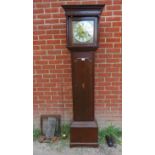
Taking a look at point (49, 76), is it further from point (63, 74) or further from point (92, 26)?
point (92, 26)

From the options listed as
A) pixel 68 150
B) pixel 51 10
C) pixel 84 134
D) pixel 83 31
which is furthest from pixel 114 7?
pixel 68 150

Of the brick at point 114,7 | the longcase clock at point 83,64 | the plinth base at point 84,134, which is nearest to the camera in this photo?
the longcase clock at point 83,64

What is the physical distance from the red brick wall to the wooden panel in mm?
400

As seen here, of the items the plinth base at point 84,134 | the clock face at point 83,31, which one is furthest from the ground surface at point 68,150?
the clock face at point 83,31

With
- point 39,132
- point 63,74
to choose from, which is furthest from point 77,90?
point 39,132

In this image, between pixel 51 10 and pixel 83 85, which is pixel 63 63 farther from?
pixel 51 10

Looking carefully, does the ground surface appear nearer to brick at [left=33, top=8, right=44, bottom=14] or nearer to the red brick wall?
the red brick wall

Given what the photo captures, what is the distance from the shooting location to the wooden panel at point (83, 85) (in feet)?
7.82

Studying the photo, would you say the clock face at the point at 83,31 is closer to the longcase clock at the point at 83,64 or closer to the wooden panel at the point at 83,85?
the longcase clock at the point at 83,64

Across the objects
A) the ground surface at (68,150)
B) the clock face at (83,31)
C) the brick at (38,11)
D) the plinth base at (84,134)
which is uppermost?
the brick at (38,11)

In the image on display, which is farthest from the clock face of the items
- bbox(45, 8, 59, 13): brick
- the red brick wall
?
bbox(45, 8, 59, 13): brick

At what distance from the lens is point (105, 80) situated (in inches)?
111

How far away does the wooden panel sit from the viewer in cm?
238

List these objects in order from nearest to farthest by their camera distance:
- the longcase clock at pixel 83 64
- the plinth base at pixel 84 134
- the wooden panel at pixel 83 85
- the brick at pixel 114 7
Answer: the longcase clock at pixel 83 64 < the wooden panel at pixel 83 85 < the plinth base at pixel 84 134 < the brick at pixel 114 7
